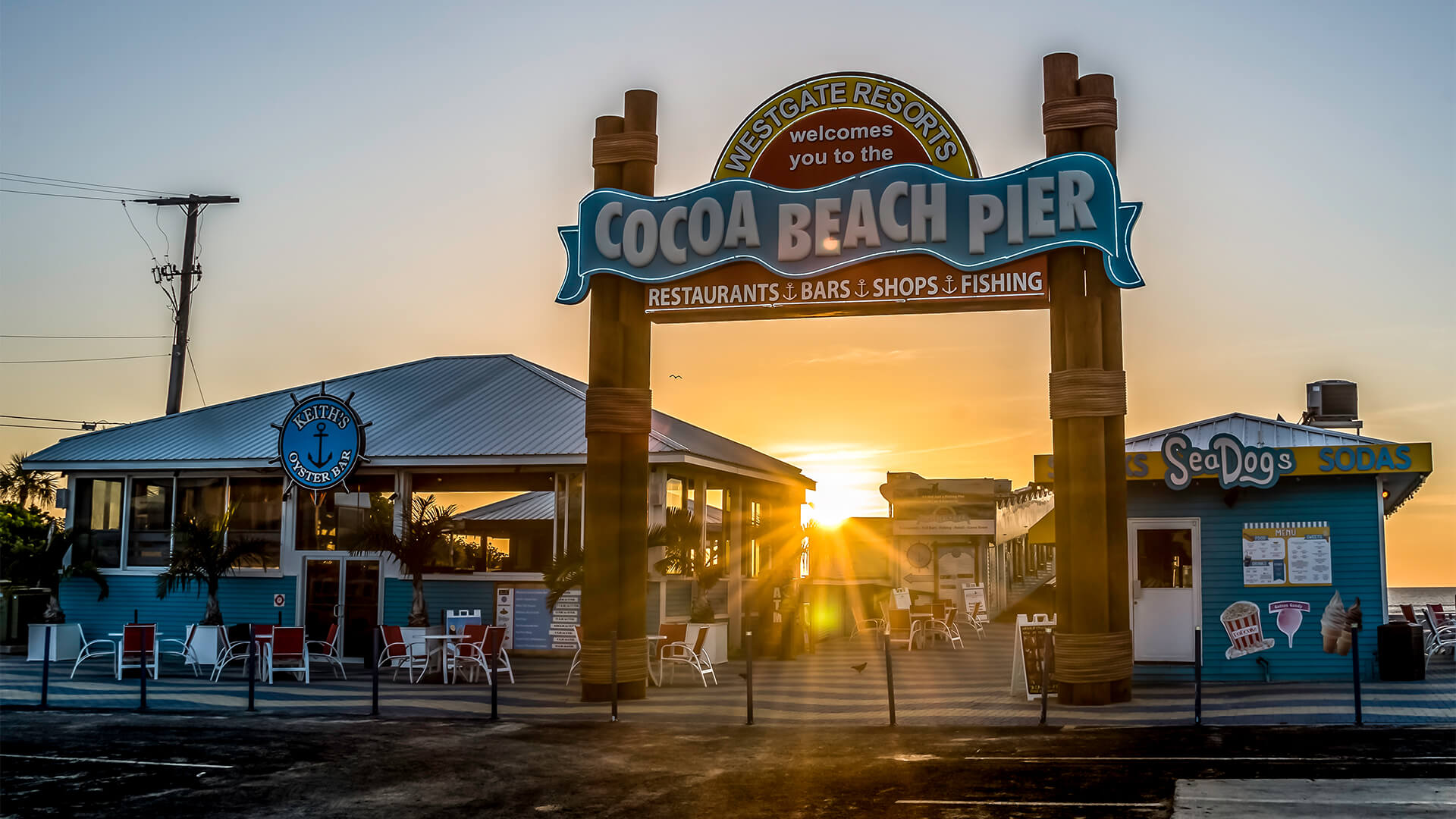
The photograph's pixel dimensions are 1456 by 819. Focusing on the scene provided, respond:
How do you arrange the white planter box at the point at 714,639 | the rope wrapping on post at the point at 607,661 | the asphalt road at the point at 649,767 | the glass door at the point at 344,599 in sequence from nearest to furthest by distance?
the asphalt road at the point at 649,767
the rope wrapping on post at the point at 607,661
the white planter box at the point at 714,639
the glass door at the point at 344,599

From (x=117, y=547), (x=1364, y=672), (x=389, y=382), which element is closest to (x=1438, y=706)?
(x=1364, y=672)

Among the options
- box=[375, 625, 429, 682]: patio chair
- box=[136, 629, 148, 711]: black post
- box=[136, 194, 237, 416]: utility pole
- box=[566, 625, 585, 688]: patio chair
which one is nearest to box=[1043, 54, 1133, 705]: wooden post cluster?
box=[566, 625, 585, 688]: patio chair

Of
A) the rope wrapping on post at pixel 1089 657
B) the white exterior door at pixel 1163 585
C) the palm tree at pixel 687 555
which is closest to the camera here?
the rope wrapping on post at pixel 1089 657

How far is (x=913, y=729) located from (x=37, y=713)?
416 inches

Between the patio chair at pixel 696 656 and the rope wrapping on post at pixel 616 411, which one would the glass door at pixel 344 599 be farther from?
the rope wrapping on post at pixel 616 411

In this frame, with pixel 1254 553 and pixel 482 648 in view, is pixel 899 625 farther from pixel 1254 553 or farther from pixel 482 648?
pixel 482 648

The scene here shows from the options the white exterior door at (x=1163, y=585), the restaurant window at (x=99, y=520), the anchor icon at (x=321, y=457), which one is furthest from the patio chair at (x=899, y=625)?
the restaurant window at (x=99, y=520)

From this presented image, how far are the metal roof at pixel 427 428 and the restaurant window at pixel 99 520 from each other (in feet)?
1.86

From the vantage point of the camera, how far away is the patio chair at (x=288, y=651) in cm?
1862

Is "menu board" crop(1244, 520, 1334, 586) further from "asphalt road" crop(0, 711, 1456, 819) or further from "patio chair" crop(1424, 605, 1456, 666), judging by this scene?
"asphalt road" crop(0, 711, 1456, 819)

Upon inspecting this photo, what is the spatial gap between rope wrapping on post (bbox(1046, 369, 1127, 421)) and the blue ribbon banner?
1117 mm

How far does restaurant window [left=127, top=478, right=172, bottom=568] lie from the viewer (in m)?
24.1

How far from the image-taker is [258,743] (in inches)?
507

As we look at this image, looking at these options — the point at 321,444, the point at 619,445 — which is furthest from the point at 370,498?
the point at 619,445
